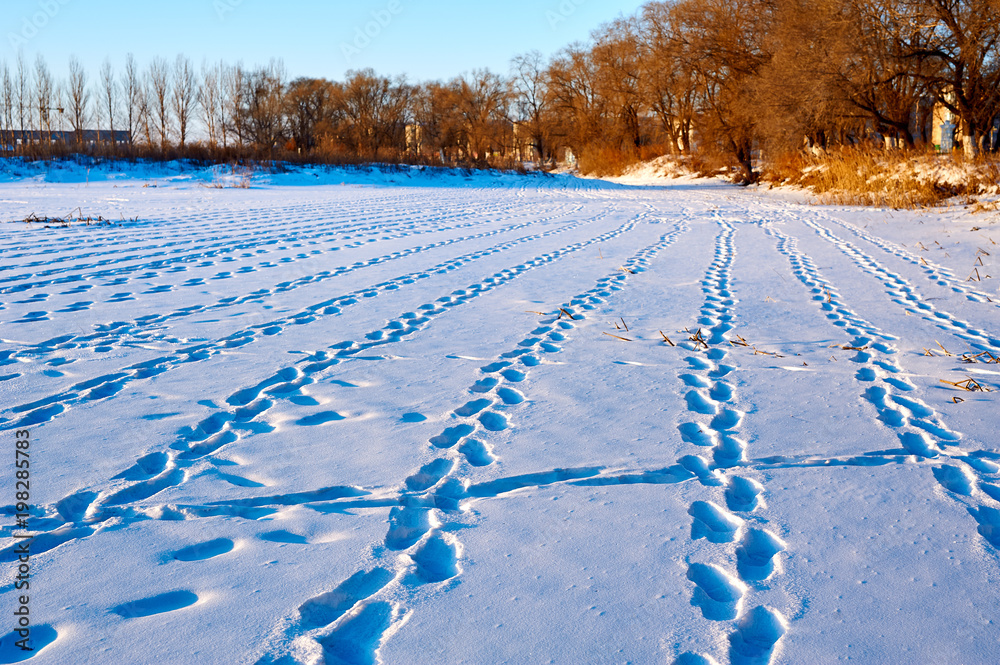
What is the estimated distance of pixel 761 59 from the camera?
30.0 metres

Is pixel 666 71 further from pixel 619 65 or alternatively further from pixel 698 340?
pixel 698 340

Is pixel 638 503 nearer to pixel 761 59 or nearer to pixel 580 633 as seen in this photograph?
pixel 580 633

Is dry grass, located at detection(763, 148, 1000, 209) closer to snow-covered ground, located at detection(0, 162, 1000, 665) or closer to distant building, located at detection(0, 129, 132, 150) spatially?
snow-covered ground, located at detection(0, 162, 1000, 665)

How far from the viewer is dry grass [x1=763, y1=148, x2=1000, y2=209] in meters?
13.8

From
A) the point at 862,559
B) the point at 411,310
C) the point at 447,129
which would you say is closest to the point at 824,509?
the point at 862,559

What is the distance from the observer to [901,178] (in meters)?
15.3

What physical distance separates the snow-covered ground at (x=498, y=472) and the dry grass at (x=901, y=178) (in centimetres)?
926

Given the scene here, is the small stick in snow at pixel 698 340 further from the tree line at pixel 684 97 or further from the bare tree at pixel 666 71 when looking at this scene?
the bare tree at pixel 666 71

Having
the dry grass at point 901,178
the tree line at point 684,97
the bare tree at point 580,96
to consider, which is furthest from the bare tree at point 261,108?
the dry grass at point 901,178

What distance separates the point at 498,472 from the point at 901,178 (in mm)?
15979

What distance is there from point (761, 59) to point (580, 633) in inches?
1297

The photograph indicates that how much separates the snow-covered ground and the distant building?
26578 millimetres

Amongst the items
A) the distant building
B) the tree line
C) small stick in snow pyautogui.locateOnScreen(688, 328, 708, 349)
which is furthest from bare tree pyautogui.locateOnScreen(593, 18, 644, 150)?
small stick in snow pyautogui.locateOnScreen(688, 328, 708, 349)

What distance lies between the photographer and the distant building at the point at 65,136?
2791 cm
